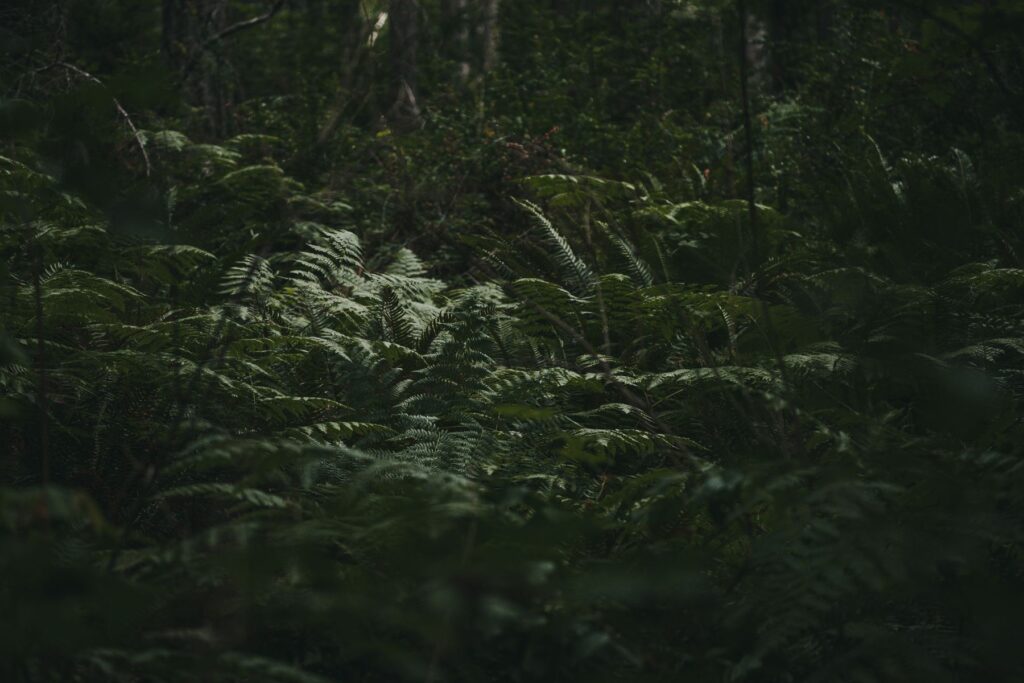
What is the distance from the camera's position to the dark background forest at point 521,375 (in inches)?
59.5

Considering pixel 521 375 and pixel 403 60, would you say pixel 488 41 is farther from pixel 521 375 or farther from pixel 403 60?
pixel 521 375

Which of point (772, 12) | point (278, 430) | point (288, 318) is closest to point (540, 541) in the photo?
point (278, 430)

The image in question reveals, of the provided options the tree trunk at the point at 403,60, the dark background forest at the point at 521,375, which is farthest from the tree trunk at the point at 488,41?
the dark background forest at the point at 521,375

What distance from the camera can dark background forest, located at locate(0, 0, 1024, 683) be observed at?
1511 millimetres

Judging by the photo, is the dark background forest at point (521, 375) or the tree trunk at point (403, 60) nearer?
the dark background forest at point (521, 375)

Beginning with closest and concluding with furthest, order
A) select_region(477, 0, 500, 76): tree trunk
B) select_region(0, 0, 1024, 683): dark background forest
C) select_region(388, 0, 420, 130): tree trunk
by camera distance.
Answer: select_region(0, 0, 1024, 683): dark background forest, select_region(388, 0, 420, 130): tree trunk, select_region(477, 0, 500, 76): tree trunk

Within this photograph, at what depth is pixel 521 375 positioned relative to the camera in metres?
3.34

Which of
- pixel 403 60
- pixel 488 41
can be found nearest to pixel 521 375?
pixel 403 60

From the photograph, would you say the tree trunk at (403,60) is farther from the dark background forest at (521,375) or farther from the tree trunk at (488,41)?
the dark background forest at (521,375)

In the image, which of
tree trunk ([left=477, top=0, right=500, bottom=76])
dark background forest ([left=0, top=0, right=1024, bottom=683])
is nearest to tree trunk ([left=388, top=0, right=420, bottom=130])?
tree trunk ([left=477, top=0, right=500, bottom=76])

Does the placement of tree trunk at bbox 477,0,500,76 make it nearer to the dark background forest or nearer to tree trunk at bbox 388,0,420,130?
tree trunk at bbox 388,0,420,130

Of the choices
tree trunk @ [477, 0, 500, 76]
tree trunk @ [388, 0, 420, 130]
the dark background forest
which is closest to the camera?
the dark background forest

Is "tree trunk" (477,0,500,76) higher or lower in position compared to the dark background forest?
higher

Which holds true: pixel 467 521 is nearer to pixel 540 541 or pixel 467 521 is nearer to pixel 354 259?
pixel 540 541
